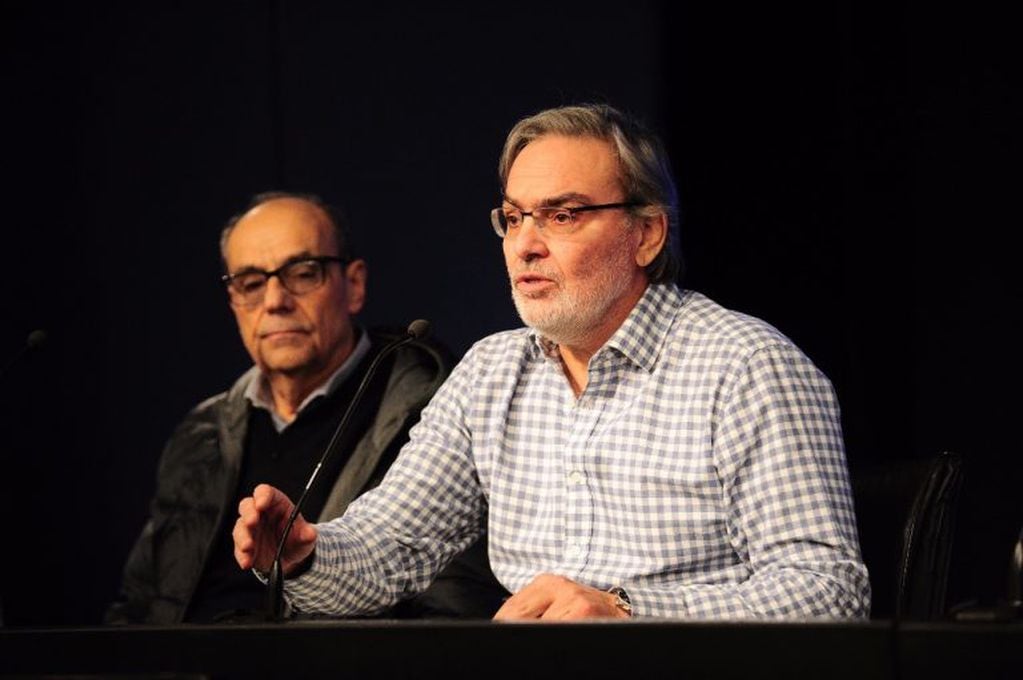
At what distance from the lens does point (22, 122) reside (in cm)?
430

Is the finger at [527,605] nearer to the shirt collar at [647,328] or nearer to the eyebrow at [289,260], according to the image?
the shirt collar at [647,328]

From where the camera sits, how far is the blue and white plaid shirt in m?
2.24

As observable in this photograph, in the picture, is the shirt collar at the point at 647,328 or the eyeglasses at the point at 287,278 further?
the eyeglasses at the point at 287,278

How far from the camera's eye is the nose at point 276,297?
3645mm

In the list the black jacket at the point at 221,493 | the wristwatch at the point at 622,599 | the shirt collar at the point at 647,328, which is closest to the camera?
the wristwatch at the point at 622,599

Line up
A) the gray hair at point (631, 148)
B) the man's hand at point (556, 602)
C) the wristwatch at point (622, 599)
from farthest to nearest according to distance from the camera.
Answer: the gray hair at point (631, 148)
the wristwatch at point (622, 599)
the man's hand at point (556, 602)

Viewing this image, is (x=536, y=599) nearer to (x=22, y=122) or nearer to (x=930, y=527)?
(x=930, y=527)

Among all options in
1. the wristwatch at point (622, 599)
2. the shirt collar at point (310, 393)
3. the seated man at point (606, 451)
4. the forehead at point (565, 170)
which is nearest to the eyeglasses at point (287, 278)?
the shirt collar at point (310, 393)

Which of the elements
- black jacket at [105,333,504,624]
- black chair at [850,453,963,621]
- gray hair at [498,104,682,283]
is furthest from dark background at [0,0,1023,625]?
black chair at [850,453,963,621]

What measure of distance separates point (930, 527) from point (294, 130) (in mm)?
2471

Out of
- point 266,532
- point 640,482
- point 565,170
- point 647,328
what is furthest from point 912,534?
point 266,532

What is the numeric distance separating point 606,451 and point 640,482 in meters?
0.08

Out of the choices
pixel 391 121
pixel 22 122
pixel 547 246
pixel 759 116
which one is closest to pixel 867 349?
pixel 759 116

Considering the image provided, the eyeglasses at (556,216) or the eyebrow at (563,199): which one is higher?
the eyebrow at (563,199)
